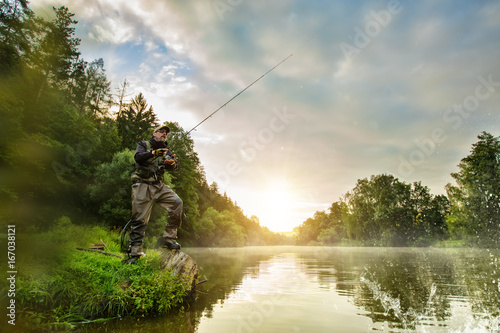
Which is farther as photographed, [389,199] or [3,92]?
[389,199]

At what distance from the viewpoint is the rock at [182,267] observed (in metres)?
6.44

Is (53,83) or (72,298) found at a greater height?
(53,83)

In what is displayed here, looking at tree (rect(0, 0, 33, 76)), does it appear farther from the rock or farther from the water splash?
the water splash

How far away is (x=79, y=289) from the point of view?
504 cm

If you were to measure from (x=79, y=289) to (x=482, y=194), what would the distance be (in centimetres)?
4701

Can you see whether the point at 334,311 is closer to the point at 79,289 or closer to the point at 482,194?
the point at 79,289

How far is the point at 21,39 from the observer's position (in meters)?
24.6

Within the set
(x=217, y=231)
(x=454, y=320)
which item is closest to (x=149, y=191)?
(x=454, y=320)

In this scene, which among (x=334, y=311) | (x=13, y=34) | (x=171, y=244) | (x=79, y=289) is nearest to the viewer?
(x=79, y=289)

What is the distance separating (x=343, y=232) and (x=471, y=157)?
8529cm

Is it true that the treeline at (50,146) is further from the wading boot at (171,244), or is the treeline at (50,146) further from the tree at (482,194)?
the tree at (482,194)

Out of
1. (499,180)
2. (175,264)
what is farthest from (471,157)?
(175,264)

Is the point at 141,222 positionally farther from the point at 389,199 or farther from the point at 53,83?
the point at 389,199

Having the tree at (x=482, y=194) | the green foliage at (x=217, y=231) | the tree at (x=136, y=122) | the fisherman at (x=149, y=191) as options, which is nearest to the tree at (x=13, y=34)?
the tree at (x=136, y=122)
